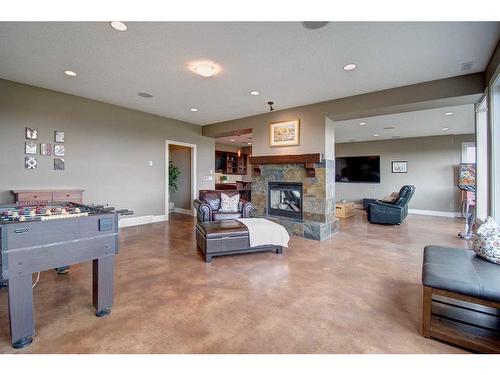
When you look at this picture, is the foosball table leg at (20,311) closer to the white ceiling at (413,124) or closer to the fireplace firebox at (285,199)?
the fireplace firebox at (285,199)

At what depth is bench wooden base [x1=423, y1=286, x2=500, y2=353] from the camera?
1.54 metres

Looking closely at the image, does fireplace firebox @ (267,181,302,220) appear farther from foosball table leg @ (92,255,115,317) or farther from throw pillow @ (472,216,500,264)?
foosball table leg @ (92,255,115,317)

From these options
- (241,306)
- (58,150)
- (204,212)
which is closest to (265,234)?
(204,212)

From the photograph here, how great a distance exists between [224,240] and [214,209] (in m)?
1.34

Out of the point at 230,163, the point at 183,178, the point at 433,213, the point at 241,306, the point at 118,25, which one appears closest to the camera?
the point at 241,306

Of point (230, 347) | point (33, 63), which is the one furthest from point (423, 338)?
point (33, 63)

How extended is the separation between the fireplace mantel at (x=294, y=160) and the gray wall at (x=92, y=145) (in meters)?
2.39

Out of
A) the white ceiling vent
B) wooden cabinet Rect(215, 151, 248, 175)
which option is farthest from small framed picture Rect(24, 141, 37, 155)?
the white ceiling vent

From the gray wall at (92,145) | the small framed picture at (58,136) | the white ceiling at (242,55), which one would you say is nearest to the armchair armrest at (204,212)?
the white ceiling at (242,55)

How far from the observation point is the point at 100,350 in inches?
60.5

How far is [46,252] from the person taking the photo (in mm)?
1687

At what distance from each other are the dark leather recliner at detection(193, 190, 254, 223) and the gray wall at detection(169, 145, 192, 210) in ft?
8.24

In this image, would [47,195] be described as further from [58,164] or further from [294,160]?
[294,160]
